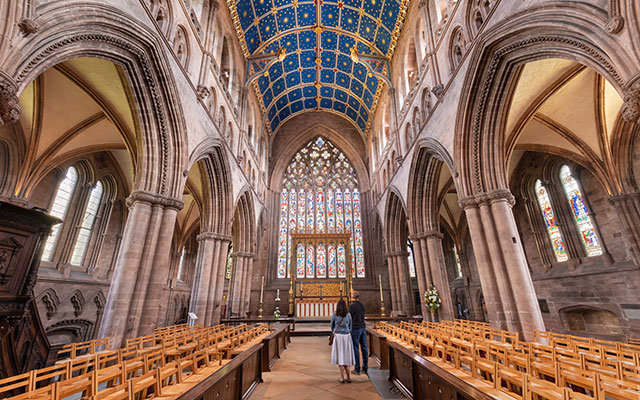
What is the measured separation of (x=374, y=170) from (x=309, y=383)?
1518 centimetres

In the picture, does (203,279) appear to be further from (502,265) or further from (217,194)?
(502,265)

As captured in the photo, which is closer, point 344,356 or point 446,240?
point 344,356

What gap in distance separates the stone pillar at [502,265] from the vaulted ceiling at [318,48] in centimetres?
965

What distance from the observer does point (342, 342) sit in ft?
14.1

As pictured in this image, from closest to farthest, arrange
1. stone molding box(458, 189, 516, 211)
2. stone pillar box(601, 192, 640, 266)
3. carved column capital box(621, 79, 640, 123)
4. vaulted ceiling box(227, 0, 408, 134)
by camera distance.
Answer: carved column capital box(621, 79, 640, 123), stone molding box(458, 189, 516, 211), stone pillar box(601, 192, 640, 266), vaulted ceiling box(227, 0, 408, 134)

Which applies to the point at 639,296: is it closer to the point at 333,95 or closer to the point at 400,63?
the point at 400,63

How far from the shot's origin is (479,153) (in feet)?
24.3

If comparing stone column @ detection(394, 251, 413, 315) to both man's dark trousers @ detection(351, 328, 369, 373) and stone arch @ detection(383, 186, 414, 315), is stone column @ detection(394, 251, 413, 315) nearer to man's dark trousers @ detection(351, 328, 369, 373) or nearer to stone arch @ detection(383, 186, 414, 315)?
stone arch @ detection(383, 186, 414, 315)

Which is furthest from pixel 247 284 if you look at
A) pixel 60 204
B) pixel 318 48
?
pixel 318 48

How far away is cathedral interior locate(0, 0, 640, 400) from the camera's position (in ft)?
15.1

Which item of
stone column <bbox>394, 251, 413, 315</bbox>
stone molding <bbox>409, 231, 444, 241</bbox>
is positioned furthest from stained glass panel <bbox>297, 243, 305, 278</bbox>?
stone molding <bbox>409, 231, 444, 241</bbox>

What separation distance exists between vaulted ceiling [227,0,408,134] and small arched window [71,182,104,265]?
876 cm

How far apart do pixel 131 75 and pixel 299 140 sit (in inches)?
588

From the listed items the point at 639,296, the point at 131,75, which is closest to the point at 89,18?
the point at 131,75
